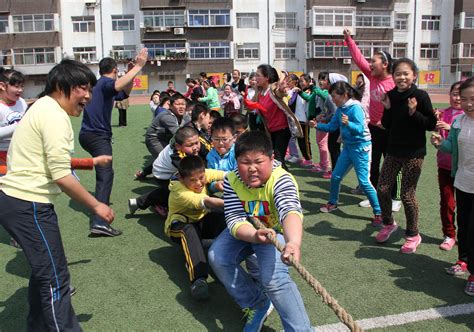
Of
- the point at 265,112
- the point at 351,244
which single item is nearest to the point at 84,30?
the point at 265,112

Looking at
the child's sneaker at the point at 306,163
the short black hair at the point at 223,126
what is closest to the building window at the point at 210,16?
the child's sneaker at the point at 306,163

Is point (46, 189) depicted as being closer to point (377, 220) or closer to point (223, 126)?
point (223, 126)

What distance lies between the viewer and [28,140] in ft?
8.61

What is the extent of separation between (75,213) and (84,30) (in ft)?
125

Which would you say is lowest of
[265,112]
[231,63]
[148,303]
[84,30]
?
[148,303]

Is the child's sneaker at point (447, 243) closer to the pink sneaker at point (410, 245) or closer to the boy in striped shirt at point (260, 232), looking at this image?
the pink sneaker at point (410, 245)

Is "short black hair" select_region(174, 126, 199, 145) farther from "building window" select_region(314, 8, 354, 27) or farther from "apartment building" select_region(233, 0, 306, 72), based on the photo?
"building window" select_region(314, 8, 354, 27)

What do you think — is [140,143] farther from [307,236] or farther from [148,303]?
[148,303]

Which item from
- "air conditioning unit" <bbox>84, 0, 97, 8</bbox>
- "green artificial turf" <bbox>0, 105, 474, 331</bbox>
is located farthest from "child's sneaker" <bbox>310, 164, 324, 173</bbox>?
"air conditioning unit" <bbox>84, 0, 97, 8</bbox>

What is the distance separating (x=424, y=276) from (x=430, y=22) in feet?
147

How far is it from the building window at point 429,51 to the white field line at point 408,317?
44.0m

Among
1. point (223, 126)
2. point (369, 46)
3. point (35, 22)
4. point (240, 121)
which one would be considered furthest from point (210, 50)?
point (223, 126)

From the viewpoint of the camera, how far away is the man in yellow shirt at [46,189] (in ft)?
8.54

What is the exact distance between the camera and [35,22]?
39344 millimetres
